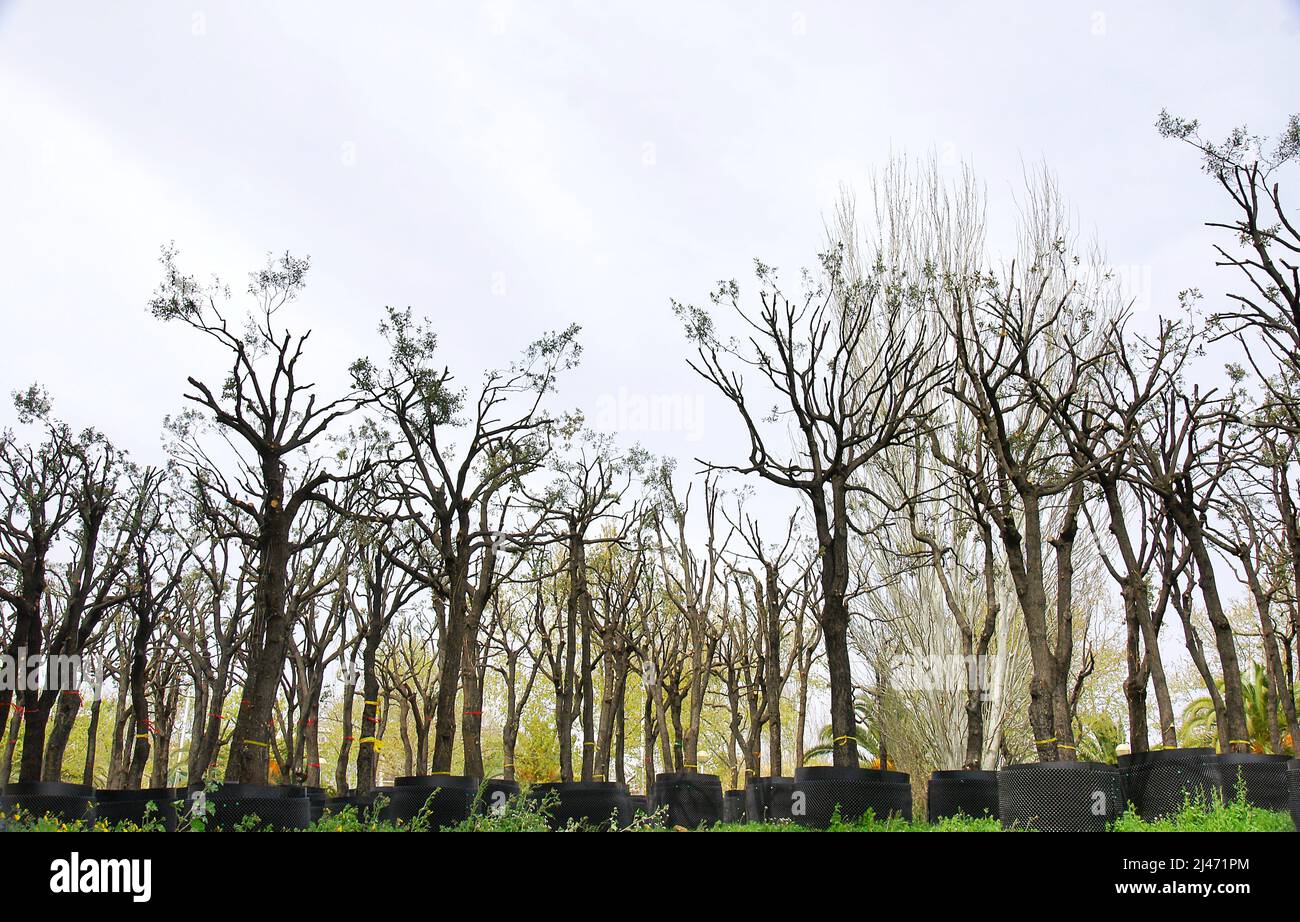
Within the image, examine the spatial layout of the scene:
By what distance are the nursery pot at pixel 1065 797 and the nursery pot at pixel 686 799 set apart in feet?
25.4

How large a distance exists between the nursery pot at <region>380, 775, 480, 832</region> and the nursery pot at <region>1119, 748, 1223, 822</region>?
23.6ft

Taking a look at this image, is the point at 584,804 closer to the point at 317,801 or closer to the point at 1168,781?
the point at 317,801

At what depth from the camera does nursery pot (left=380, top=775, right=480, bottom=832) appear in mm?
11359

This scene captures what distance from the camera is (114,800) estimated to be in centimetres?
1281

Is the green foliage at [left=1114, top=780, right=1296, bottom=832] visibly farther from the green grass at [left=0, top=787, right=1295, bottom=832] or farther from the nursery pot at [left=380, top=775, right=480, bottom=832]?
the nursery pot at [left=380, top=775, right=480, bottom=832]

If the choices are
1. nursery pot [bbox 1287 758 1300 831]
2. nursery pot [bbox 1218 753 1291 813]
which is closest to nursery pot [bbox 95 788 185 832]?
nursery pot [bbox 1287 758 1300 831]

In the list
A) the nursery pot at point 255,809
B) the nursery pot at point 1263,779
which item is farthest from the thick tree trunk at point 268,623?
the nursery pot at point 1263,779

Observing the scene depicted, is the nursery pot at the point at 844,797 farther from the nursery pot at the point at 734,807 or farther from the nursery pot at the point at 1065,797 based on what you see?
the nursery pot at the point at 734,807

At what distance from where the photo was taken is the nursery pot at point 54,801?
9.97 meters

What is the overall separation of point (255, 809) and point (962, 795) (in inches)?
340

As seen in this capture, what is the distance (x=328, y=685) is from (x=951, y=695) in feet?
53.8

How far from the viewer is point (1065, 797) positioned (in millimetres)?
8922

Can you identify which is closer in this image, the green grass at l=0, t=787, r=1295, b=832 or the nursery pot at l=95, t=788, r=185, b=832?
the green grass at l=0, t=787, r=1295, b=832
